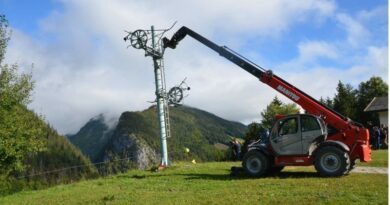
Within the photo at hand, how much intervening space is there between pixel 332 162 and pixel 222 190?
4.81 meters

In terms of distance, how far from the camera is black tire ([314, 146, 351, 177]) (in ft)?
65.5

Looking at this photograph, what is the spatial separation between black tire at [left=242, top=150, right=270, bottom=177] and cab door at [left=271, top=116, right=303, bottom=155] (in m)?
0.59

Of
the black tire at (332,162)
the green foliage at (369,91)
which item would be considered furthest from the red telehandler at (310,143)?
the green foliage at (369,91)

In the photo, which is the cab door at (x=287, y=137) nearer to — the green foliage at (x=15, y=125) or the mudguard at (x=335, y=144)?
the mudguard at (x=335, y=144)

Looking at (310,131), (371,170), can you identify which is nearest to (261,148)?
(310,131)

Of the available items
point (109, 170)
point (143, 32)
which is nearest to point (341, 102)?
point (109, 170)

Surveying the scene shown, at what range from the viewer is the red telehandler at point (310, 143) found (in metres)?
20.3

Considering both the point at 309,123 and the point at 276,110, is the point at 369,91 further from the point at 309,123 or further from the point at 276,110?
the point at 309,123

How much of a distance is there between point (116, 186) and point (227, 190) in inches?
208

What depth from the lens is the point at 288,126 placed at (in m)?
21.6

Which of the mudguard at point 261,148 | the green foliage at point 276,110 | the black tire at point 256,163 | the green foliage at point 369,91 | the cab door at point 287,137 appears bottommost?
the black tire at point 256,163

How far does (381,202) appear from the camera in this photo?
45.4 feet

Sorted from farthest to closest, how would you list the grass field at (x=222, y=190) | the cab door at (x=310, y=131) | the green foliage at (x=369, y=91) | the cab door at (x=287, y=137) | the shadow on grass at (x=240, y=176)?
the green foliage at (x=369, y=91) < the cab door at (x=287, y=137) < the shadow on grass at (x=240, y=176) < the cab door at (x=310, y=131) < the grass field at (x=222, y=190)

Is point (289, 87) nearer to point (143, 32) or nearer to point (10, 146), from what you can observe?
point (143, 32)
